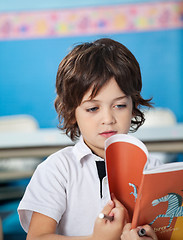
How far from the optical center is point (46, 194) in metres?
0.83

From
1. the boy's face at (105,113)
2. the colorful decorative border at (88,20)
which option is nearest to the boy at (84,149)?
the boy's face at (105,113)

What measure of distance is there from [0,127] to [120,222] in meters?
2.21

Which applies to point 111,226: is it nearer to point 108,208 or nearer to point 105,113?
point 108,208

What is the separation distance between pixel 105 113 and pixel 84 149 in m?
0.12

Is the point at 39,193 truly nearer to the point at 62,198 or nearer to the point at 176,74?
the point at 62,198

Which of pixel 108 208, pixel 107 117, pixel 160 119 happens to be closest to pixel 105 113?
pixel 107 117

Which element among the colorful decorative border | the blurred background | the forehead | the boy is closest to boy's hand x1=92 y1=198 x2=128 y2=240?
the boy

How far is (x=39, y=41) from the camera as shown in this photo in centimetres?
468

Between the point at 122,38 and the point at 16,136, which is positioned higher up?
the point at 122,38

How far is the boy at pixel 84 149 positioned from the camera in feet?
2.72

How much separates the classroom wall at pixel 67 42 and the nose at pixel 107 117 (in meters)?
3.83

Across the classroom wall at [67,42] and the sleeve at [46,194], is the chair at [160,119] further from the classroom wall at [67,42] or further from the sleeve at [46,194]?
the sleeve at [46,194]

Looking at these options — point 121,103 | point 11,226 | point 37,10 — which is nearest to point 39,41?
point 37,10

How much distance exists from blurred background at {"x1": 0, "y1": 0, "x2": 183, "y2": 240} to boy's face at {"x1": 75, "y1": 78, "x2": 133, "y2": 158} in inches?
148
